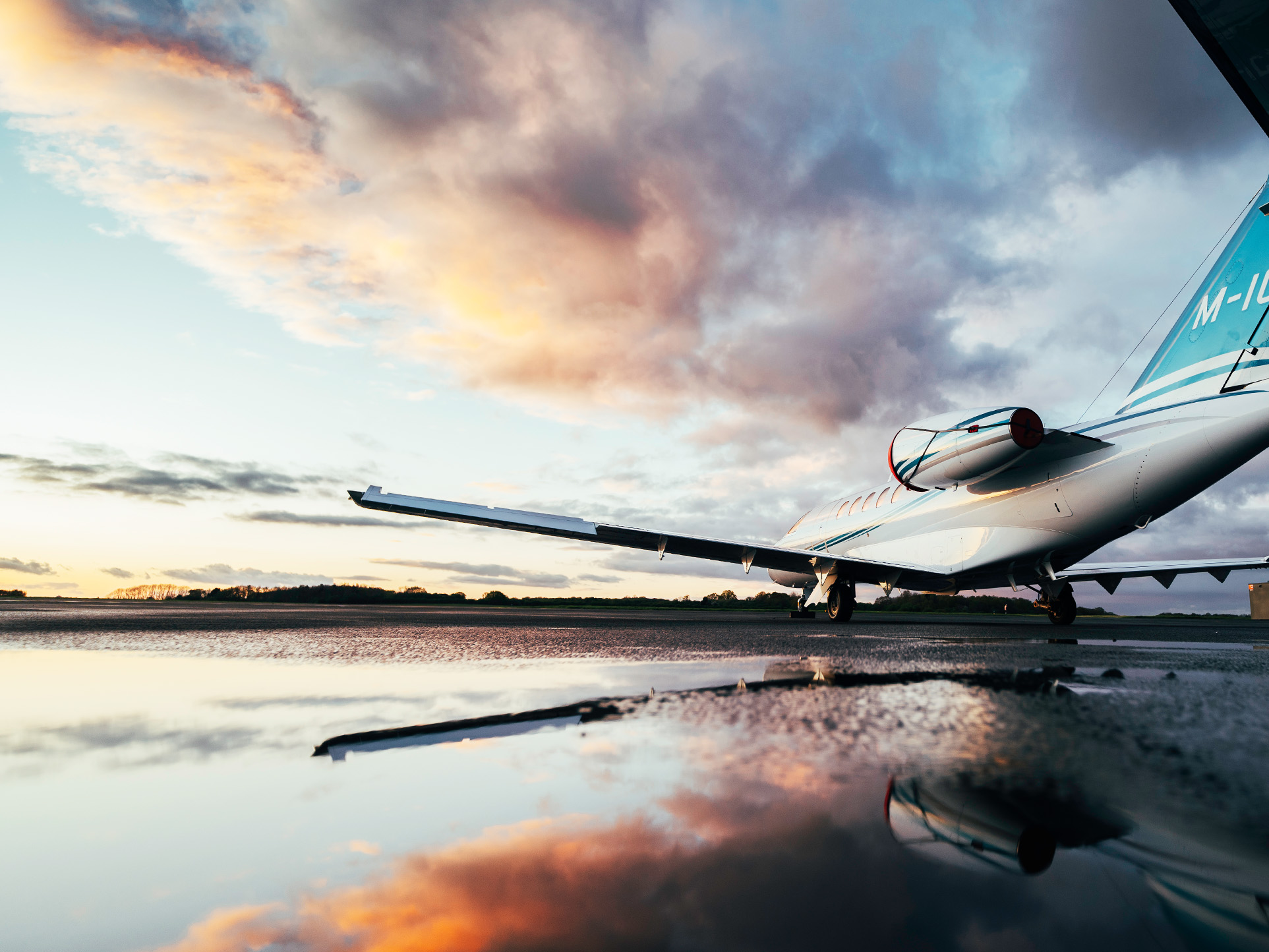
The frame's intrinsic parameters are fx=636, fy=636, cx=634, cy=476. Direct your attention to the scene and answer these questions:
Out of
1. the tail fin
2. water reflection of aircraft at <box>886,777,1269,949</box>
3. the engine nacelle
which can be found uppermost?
the tail fin

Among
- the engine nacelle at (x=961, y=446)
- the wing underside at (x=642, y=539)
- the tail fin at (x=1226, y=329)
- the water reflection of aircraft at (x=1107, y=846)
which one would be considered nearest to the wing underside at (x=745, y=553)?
the wing underside at (x=642, y=539)

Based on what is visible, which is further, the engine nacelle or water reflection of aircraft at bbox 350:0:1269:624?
the engine nacelle

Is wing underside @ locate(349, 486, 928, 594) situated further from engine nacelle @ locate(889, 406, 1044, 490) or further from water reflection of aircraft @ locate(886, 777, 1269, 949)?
water reflection of aircraft @ locate(886, 777, 1269, 949)

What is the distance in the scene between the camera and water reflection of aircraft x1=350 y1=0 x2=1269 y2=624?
9.91m

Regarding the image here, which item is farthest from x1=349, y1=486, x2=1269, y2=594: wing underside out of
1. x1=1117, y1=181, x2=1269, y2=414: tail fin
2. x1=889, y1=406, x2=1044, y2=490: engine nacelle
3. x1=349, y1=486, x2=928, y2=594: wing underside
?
x1=1117, y1=181, x2=1269, y2=414: tail fin

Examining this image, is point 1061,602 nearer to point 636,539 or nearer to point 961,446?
point 961,446

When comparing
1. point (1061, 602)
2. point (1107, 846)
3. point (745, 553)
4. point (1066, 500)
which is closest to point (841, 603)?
point (745, 553)

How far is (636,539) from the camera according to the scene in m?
14.7

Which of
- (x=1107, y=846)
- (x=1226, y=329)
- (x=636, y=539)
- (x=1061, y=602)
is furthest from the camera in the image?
(x=1061, y=602)

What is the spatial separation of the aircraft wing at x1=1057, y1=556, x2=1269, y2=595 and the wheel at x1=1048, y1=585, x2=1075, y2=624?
1.22 feet

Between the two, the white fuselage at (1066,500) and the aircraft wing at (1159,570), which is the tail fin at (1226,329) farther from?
the aircraft wing at (1159,570)

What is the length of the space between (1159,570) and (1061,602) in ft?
9.72

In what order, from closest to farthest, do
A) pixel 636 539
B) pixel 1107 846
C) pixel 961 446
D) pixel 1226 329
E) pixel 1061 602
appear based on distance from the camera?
pixel 1107 846, pixel 1226 329, pixel 961 446, pixel 636 539, pixel 1061 602

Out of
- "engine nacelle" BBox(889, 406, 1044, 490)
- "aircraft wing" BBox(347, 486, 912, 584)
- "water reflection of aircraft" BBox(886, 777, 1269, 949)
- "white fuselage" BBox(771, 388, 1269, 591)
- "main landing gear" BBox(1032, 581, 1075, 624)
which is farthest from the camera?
"main landing gear" BBox(1032, 581, 1075, 624)
